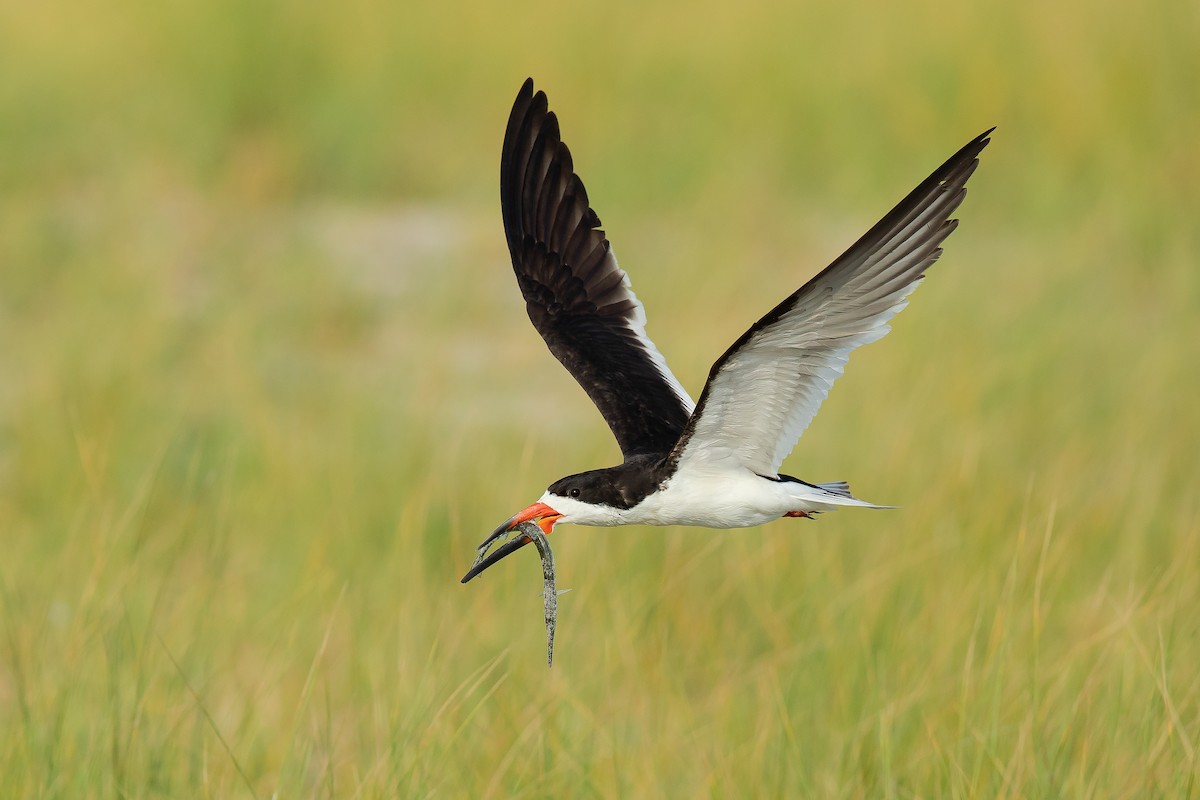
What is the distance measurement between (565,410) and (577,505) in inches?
184

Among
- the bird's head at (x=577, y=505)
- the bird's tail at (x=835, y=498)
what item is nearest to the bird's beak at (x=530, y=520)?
the bird's head at (x=577, y=505)

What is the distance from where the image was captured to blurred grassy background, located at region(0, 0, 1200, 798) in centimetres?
400

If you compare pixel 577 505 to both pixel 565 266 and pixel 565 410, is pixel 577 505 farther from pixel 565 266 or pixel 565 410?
pixel 565 410

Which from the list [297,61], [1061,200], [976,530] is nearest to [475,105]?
[297,61]

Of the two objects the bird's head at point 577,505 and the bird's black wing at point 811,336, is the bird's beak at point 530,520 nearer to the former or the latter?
the bird's head at point 577,505

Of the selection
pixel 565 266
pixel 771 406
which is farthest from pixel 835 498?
pixel 565 266

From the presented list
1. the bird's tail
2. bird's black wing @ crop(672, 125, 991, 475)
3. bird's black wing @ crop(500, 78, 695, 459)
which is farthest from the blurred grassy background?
bird's black wing @ crop(672, 125, 991, 475)

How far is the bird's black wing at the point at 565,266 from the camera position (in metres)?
4.14

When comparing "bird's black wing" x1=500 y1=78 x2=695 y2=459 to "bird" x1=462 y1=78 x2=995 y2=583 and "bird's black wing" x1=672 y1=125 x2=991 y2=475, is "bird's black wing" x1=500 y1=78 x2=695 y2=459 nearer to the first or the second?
"bird" x1=462 y1=78 x2=995 y2=583

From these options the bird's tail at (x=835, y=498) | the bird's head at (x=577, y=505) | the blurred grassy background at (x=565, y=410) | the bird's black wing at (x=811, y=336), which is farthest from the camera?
the blurred grassy background at (x=565, y=410)

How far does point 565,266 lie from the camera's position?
4.39 metres

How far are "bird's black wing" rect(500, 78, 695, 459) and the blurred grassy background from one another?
422 mm

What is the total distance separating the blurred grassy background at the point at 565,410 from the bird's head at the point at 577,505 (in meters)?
0.66

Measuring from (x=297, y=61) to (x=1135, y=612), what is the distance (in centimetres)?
768
